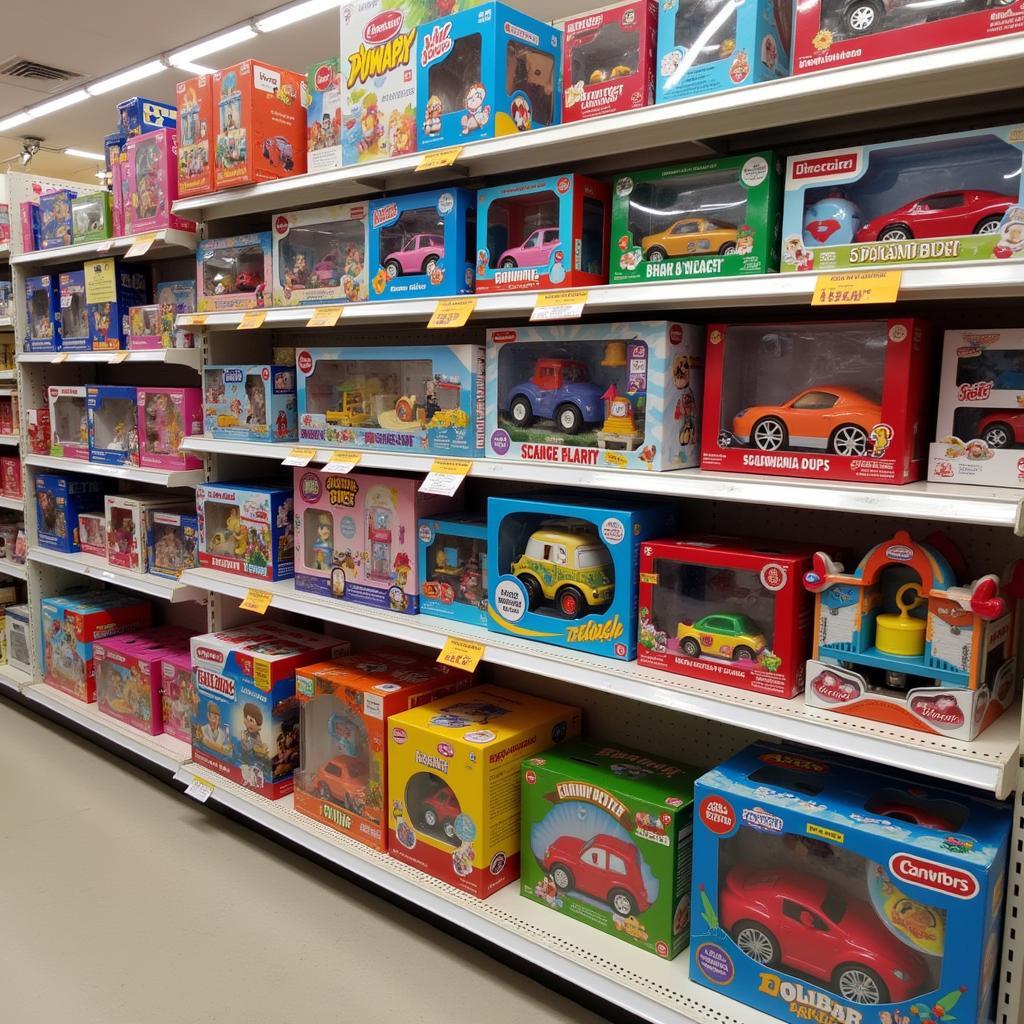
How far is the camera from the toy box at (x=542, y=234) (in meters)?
1.89

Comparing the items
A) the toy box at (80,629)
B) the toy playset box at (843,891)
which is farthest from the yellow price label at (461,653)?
the toy box at (80,629)

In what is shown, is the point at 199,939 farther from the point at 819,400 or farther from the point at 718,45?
the point at 718,45

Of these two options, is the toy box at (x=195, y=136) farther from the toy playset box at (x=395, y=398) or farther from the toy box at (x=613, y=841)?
the toy box at (x=613, y=841)

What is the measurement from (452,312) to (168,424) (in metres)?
1.50

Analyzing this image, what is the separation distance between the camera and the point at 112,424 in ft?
11.1

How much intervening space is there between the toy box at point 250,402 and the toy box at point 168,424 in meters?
0.13

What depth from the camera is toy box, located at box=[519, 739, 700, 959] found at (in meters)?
1.83

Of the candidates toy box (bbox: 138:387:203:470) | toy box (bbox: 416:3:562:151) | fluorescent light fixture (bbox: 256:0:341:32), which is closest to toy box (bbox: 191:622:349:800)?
toy box (bbox: 138:387:203:470)

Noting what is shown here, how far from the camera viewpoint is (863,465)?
1579 mm

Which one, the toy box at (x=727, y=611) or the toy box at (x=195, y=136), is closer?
the toy box at (x=727, y=611)

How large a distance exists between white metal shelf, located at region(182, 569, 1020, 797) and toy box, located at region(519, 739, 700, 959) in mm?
227

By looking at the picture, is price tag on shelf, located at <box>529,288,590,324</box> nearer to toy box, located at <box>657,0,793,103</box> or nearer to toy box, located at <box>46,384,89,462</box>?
toy box, located at <box>657,0,793,103</box>

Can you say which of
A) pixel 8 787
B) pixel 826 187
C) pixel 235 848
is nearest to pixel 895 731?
pixel 826 187

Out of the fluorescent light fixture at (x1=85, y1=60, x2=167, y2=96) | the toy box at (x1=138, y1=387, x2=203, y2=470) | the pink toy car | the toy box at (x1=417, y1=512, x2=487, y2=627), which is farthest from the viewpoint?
the fluorescent light fixture at (x1=85, y1=60, x2=167, y2=96)
